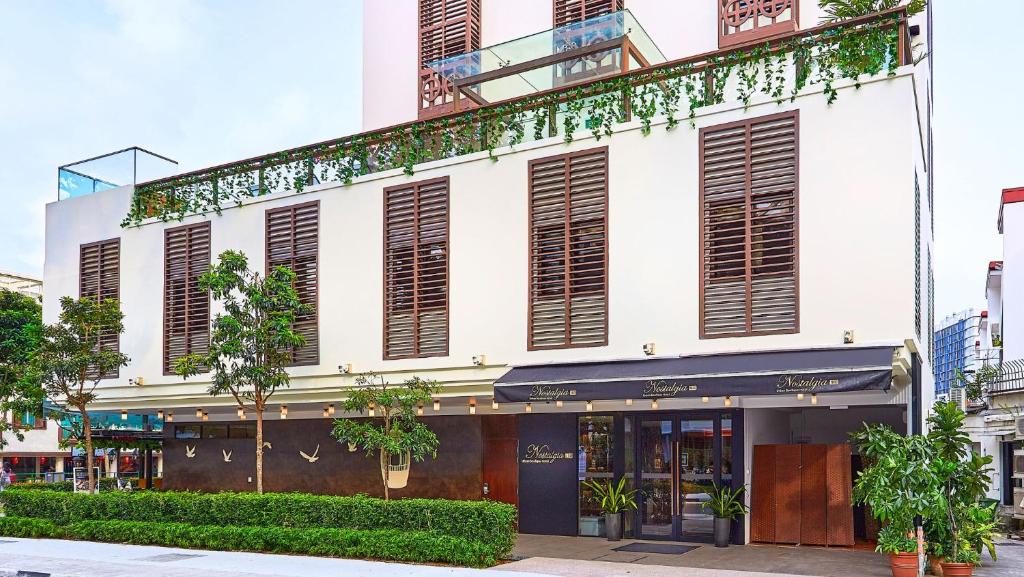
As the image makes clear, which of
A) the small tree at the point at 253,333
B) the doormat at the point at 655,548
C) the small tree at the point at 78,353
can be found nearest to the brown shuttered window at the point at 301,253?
the small tree at the point at 253,333

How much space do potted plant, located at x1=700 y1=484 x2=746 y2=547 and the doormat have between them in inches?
19.2

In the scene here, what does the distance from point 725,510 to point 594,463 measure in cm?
267

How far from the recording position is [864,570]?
13336 millimetres

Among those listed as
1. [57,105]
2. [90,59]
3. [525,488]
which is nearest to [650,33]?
[525,488]

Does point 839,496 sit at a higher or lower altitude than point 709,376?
lower

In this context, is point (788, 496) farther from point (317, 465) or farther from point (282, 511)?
point (317, 465)

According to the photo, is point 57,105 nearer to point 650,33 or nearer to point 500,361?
point 500,361

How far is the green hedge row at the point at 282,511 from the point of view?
1423 cm

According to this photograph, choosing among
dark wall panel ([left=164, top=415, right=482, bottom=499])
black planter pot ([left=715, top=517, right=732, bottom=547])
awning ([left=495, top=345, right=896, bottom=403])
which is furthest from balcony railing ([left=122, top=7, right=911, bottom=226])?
black planter pot ([left=715, top=517, right=732, bottom=547])

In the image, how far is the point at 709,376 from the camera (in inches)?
533

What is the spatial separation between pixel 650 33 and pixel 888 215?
8.28 meters

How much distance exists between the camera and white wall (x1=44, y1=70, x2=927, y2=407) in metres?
13.5

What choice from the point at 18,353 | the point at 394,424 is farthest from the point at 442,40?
the point at 18,353

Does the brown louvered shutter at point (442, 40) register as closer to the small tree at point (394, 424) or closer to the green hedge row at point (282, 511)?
the small tree at point (394, 424)
